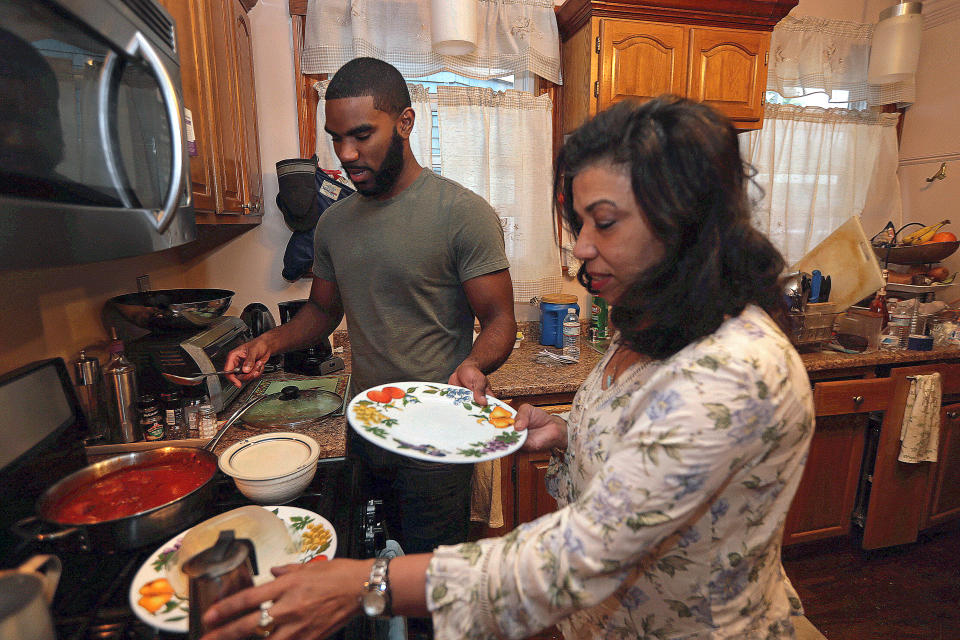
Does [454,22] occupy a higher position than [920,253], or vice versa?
[454,22]

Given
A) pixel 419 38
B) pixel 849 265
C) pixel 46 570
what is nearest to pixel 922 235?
pixel 849 265

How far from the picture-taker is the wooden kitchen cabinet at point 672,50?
2.19 m

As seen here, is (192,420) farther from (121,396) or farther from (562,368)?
(562,368)

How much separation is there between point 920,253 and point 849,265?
474mm

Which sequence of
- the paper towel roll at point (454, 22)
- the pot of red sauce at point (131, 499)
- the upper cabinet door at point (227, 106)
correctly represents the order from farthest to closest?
the paper towel roll at point (454, 22), the upper cabinet door at point (227, 106), the pot of red sauce at point (131, 499)

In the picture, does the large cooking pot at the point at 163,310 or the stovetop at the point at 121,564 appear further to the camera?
the large cooking pot at the point at 163,310

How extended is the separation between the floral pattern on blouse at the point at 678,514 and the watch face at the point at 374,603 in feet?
0.21

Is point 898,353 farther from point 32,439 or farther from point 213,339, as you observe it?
point 32,439

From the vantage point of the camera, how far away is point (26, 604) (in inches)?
24.1

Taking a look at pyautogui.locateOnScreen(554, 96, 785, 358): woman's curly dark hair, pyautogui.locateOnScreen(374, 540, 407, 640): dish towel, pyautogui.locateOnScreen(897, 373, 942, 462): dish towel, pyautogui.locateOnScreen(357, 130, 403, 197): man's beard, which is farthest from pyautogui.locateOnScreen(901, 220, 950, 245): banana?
pyautogui.locateOnScreen(374, 540, 407, 640): dish towel

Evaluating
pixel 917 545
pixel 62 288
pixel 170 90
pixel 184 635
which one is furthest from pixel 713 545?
pixel 917 545

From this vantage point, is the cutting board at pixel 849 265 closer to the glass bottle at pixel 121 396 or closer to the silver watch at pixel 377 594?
the silver watch at pixel 377 594

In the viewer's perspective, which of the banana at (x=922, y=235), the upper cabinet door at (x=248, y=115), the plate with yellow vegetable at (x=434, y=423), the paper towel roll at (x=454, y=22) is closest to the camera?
the plate with yellow vegetable at (x=434, y=423)

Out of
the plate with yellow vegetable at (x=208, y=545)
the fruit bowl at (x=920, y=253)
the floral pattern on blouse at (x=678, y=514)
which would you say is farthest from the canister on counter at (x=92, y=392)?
the fruit bowl at (x=920, y=253)
